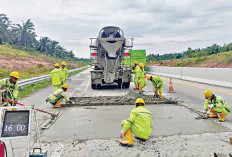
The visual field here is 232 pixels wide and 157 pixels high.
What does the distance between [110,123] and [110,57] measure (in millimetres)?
8116

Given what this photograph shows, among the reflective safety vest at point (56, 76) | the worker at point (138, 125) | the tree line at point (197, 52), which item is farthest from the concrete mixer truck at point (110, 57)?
the tree line at point (197, 52)

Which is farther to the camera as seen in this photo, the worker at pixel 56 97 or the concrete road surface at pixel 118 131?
the worker at pixel 56 97

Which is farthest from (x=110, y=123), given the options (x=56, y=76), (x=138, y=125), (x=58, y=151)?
(x=56, y=76)

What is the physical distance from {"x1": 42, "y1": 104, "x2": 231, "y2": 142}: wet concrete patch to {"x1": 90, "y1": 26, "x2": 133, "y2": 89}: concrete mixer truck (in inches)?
220

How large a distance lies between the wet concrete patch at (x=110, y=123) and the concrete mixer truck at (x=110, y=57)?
5.58 meters

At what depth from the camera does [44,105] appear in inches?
387

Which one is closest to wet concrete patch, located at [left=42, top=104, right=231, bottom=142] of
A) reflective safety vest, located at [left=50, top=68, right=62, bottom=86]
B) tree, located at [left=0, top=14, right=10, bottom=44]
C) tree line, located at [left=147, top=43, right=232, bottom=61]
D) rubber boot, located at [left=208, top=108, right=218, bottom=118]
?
rubber boot, located at [left=208, top=108, right=218, bottom=118]

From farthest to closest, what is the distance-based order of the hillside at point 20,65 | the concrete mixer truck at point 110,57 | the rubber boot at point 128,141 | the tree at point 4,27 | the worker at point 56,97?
1. the tree at point 4,27
2. the hillside at point 20,65
3. the concrete mixer truck at point 110,57
4. the worker at point 56,97
5. the rubber boot at point 128,141

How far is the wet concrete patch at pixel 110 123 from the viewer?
579 cm

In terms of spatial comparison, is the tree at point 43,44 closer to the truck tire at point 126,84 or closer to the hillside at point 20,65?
the hillside at point 20,65

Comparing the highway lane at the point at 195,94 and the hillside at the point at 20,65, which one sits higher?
the hillside at the point at 20,65

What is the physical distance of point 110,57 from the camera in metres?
14.6

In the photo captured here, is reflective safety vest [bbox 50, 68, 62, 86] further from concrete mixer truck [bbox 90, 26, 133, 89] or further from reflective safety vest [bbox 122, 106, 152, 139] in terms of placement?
reflective safety vest [bbox 122, 106, 152, 139]

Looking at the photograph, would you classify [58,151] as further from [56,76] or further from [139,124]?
[56,76]
